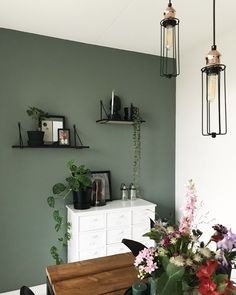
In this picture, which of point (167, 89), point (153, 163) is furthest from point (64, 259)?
point (167, 89)

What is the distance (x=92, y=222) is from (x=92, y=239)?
17cm

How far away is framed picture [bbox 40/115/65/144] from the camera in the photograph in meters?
2.71

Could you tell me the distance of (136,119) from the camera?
3016 mm

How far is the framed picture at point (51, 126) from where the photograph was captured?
2.71m

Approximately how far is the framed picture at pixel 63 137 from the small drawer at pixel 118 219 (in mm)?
894

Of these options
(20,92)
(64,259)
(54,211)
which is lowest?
(64,259)

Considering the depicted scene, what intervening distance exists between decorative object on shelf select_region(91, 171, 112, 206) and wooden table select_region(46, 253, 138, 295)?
3.71 feet

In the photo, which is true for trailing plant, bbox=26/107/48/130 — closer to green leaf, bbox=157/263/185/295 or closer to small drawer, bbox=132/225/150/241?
small drawer, bbox=132/225/150/241

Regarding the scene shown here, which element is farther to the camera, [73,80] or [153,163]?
[153,163]

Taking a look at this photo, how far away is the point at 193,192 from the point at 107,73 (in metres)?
2.32

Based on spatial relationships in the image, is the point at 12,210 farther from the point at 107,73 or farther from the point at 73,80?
the point at 107,73

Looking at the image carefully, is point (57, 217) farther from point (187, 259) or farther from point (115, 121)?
point (187, 259)

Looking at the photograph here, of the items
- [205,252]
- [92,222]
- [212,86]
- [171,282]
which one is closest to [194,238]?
[205,252]

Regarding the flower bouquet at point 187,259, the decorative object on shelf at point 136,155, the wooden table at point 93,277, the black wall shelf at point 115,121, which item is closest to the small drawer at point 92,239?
the decorative object on shelf at point 136,155
